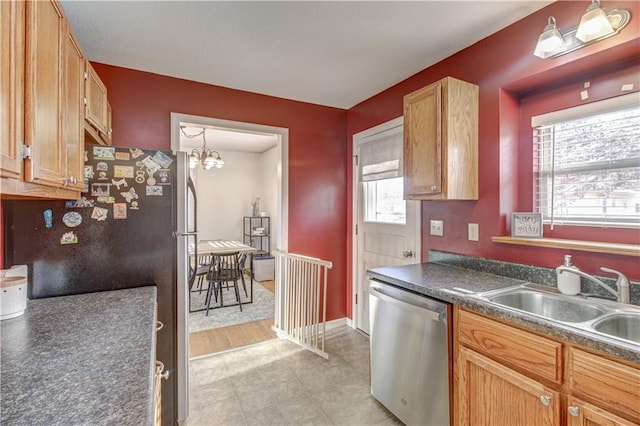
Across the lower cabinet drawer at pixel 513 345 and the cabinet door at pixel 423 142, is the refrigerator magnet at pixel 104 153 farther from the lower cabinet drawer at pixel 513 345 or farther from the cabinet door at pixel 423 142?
the lower cabinet drawer at pixel 513 345

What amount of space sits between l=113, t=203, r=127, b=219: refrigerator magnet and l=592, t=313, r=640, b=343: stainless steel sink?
2.39m

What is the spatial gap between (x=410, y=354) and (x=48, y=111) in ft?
6.78

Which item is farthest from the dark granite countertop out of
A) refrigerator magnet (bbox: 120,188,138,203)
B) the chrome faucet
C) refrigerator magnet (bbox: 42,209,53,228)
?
refrigerator magnet (bbox: 42,209,53,228)

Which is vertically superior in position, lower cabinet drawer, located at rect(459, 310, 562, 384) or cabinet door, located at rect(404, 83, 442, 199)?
cabinet door, located at rect(404, 83, 442, 199)

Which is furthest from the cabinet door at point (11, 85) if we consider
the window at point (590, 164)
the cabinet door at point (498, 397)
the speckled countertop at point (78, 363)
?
the window at point (590, 164)

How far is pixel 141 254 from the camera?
178 centimetres

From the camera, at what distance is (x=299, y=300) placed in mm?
2965

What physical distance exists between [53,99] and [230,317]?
3.06 meters

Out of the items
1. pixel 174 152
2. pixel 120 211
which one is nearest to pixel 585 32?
pixel 174 152

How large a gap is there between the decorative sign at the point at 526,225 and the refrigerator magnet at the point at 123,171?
7.68 ft

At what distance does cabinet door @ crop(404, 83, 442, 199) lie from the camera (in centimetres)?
196

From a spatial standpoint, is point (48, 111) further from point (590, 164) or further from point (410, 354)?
point (590, 164)

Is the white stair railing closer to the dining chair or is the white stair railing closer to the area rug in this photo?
the area rug

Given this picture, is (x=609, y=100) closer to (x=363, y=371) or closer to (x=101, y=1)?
(x=363, y=371)
